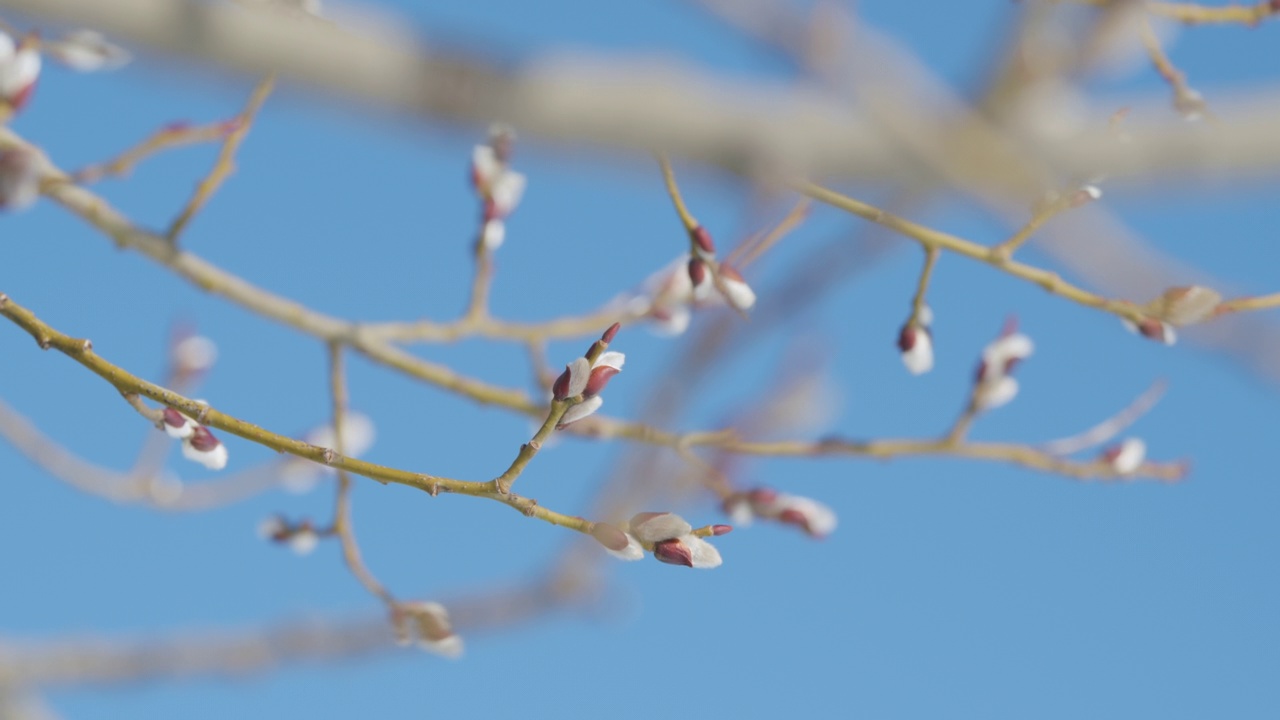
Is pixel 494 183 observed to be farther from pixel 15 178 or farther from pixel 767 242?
pixel 15 178

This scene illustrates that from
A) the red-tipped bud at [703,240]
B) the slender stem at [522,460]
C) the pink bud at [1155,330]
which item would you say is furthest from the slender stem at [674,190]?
the pink bud at [1155,330]

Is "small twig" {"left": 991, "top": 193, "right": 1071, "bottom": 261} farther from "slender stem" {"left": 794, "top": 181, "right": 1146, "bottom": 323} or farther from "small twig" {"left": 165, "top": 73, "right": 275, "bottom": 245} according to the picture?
"small twig" {"left": 165, "top": 73, "right": 275, "bottom": 245}

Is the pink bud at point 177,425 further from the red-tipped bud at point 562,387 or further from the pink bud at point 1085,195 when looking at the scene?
the pink bud at point 1085,195

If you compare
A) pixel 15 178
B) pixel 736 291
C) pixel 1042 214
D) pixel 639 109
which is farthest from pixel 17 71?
pixel 1042 214

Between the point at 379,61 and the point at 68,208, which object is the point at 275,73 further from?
the point at 68,208

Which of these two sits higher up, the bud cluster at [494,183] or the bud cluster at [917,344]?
the bud cluster at [494,183]

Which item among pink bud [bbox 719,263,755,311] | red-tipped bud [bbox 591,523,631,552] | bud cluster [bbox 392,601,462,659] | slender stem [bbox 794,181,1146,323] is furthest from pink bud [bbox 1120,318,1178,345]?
bud cluster [bbox 392,601,462,659]
